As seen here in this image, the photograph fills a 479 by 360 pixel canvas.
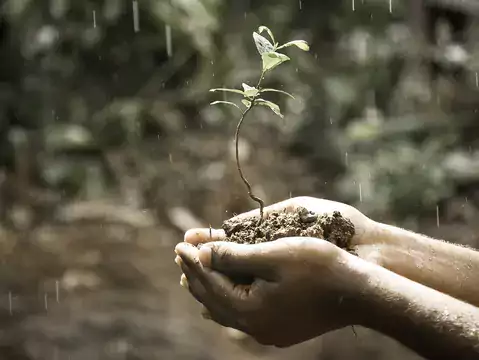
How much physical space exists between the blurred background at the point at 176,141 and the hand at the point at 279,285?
692 mm

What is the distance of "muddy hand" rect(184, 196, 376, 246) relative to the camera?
0.80m

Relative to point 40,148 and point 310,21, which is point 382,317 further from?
point 40,148

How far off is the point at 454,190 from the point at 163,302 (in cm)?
86

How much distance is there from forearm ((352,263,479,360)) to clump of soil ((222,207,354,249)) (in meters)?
0.11

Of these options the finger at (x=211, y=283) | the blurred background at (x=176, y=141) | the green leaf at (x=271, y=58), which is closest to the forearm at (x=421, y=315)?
the finger at (x=211, y=283)

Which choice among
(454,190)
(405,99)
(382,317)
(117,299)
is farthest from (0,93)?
(382,317)

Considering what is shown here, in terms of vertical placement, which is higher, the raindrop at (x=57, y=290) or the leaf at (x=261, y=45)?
the leaf at (x=261, y=45)

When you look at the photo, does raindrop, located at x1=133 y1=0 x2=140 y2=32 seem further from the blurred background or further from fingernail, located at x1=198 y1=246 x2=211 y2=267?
fingernail, located at x1=198 y1=246 x2=211 y2=267

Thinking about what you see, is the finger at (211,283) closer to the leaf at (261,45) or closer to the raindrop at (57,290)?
the leaf at (261,45)

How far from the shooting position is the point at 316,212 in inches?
30.6

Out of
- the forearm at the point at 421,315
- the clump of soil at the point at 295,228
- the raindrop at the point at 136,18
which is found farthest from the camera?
the raindrop at the point at 136,18

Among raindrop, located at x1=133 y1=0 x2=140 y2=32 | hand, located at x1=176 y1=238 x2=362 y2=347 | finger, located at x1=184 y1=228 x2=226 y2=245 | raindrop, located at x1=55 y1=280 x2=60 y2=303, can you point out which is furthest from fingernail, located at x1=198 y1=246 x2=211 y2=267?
raindrop, located at x1=133 y1=0 x2=140 y2=32

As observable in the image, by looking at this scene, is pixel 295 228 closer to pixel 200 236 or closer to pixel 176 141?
pixel 200 236

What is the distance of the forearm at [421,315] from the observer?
24.3 inches
